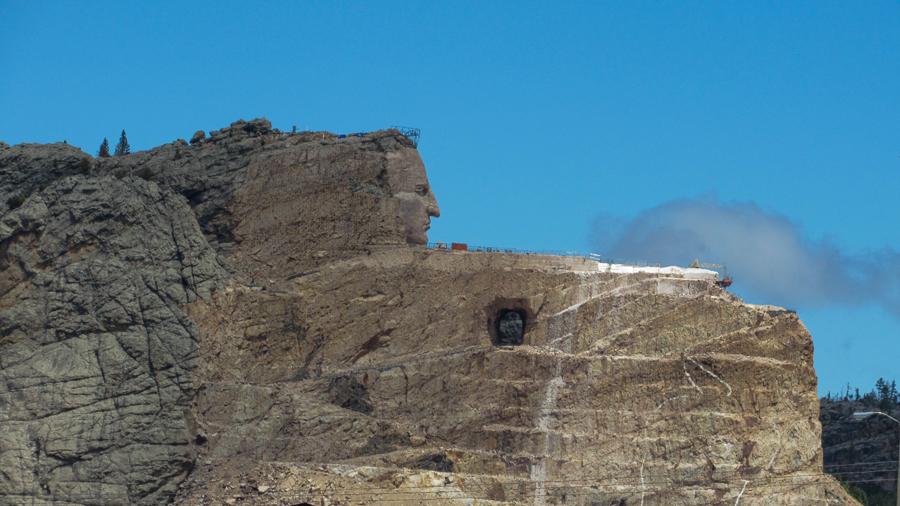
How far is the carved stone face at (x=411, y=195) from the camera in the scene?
323ft

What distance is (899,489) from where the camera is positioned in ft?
222

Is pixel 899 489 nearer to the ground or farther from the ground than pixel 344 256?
nearer to the ground

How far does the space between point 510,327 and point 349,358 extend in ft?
21.1

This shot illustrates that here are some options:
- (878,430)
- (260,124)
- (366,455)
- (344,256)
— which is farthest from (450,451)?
(878,430)

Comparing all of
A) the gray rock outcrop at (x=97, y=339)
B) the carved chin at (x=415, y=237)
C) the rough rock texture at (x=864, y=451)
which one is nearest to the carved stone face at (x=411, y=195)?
the carved chin at (x=415, y=237)

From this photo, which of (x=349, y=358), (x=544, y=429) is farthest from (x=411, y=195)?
(x=544, y=429)

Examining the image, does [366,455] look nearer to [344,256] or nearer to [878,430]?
[344,256]

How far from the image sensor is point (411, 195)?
98.9m

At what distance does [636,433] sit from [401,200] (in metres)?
15.2

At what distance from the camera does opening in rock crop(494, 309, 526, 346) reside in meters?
96.2

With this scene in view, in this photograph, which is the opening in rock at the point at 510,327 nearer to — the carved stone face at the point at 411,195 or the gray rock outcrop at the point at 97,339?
the carved stone face at the point at 411,195

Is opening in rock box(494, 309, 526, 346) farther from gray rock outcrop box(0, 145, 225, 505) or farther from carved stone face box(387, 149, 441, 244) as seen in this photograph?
gray rock outcrop box(0, 145, 225, 505)

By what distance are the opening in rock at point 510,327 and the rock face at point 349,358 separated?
124mm

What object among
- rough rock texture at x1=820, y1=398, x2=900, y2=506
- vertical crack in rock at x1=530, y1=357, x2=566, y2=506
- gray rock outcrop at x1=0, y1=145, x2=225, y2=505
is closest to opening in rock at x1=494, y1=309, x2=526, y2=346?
vertical crack in rock at x1=530, y1=357, x2=566, y2=506
